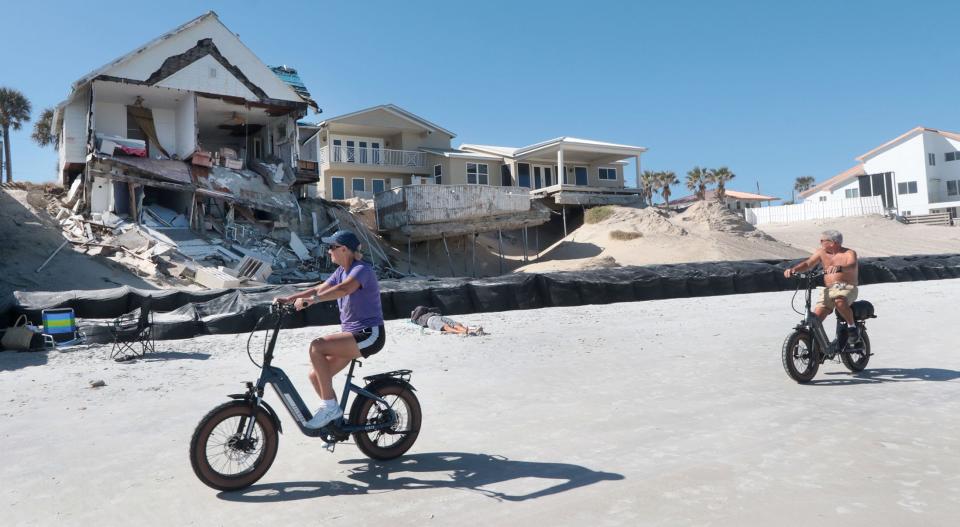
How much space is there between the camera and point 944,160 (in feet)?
196

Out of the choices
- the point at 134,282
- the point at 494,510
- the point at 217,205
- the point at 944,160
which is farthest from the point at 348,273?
the point at 944,160

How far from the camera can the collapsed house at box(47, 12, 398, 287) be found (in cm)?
2667

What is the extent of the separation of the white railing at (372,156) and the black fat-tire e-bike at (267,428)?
36457 mm

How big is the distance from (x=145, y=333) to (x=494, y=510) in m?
9.38

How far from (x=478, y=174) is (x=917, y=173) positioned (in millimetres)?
43226

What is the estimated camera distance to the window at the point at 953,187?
194 feet

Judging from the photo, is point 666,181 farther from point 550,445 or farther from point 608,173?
point 550,445

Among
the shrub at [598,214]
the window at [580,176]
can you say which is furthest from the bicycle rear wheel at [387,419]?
the window at [580,176]

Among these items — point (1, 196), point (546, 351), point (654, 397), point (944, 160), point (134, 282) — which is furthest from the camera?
point (944, 160)

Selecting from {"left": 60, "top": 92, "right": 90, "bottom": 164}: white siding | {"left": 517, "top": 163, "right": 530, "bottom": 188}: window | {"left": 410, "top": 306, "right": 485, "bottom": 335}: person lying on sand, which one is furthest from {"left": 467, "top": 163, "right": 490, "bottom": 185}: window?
{"left": 410, "top": 306, "right": 485, "bottom": 335}: person lying on sand

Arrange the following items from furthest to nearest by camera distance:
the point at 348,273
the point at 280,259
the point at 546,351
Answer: the point at 280,259, the point at 546,351, the point at 348,273

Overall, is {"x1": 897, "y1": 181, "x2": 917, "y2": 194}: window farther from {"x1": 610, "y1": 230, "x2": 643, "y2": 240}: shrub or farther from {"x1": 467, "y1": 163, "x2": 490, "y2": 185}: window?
{"x1": 467, "y1": 163, "x2": 490, "y2": 185}: window

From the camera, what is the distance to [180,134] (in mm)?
30062

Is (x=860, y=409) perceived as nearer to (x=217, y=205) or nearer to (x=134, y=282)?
(x=134, y=282)
